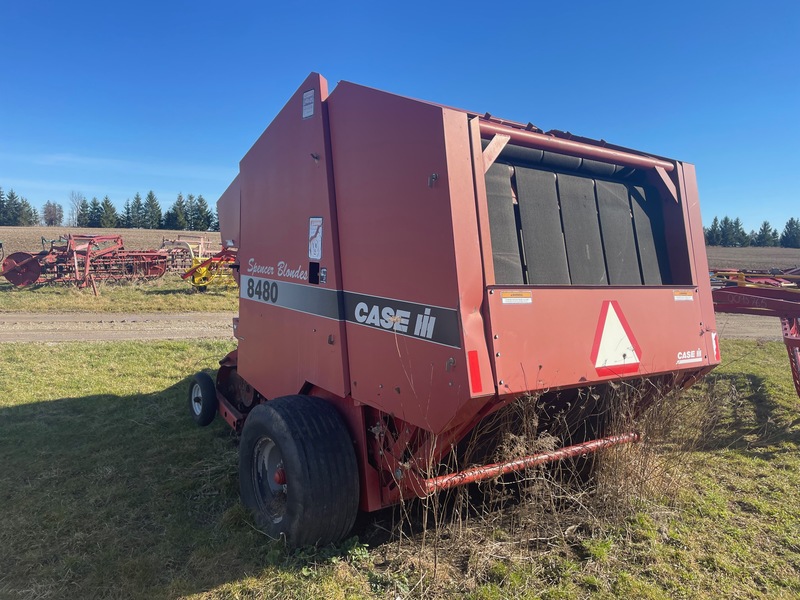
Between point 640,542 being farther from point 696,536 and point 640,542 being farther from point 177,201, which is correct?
point 177,201

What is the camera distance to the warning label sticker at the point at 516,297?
257 cm

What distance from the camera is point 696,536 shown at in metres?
3.23

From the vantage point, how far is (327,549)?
10.00ft

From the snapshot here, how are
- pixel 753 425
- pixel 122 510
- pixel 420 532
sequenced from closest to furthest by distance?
pixel 420 532
pixel 122 510
pixel 753 425

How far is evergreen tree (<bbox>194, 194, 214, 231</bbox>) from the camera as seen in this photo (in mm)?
82731

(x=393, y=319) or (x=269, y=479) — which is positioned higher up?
(x=393, y=319)

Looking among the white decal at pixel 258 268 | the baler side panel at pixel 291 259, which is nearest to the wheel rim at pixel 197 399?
the baler side panel at pixel 291 259

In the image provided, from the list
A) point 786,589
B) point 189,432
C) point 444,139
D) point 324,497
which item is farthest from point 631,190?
point 189,432

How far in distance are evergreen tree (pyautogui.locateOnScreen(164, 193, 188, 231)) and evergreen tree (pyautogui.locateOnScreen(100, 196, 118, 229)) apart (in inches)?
313

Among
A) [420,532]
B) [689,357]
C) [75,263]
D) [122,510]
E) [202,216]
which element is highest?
[202,216]

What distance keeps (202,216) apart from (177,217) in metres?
4.57

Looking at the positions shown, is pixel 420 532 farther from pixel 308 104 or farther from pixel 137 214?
pixel 137 214

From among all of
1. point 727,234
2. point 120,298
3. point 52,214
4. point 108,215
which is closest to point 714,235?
point 727,234

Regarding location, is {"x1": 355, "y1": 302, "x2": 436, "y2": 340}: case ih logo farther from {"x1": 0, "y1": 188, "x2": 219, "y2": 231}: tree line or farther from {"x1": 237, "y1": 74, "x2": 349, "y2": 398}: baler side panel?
{"x1": 0, "y1": 188, "x2": 219, "y2": 231}: tree line
